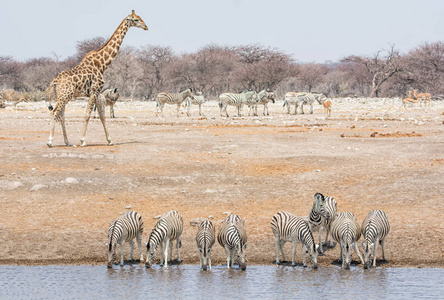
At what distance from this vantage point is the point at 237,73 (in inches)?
2635

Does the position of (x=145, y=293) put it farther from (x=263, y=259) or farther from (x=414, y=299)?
(x=414, y=299)

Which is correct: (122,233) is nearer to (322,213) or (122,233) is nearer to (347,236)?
(322,213)

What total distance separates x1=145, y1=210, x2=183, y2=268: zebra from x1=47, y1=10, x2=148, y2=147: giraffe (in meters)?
9.95

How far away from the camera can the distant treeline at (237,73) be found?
6500 centimetres

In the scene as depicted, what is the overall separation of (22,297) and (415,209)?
7514 mm

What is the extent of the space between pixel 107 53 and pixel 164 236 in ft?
39.6

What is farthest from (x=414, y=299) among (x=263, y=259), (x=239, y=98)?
(x=239, y=98)

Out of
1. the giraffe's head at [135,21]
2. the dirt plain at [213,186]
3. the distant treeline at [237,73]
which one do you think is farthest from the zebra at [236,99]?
the distant treeline at [237,73]

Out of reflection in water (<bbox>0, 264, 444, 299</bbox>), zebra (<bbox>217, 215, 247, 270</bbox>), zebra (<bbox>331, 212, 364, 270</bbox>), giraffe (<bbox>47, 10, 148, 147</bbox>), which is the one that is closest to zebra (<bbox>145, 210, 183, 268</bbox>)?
reflection in water (<bbox>0, 264, 444, 299</bbox>)

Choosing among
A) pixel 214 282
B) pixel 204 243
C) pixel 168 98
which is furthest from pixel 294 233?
pixel 168 98

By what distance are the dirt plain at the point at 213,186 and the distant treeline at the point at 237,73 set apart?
42307 millimetres

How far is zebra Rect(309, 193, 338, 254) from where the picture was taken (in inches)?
386

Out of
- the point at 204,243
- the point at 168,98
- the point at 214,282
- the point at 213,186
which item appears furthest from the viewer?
the point at 168,98

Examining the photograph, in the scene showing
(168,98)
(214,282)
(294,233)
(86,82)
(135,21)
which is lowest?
(214,282)
